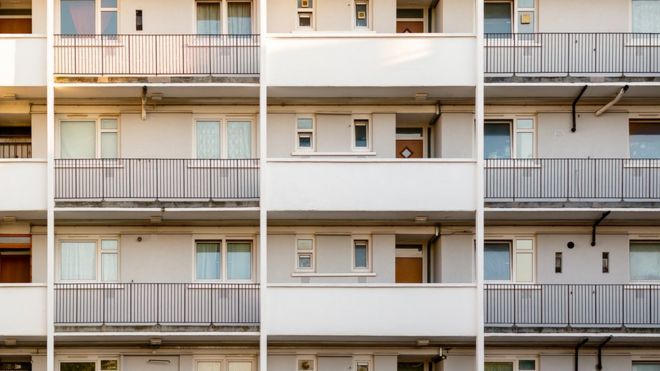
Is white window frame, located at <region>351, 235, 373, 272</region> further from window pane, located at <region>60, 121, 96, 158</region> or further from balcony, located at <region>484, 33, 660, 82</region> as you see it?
window pane, located at <region>60, 121, 96, 158</region>

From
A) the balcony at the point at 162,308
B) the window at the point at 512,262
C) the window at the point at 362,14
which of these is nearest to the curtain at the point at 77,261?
the balcony at the point at 162,308

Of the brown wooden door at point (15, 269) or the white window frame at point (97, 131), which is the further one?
the brown wooden door at point (15, 269)

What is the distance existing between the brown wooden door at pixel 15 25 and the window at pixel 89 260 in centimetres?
525

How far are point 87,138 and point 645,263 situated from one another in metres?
13.5

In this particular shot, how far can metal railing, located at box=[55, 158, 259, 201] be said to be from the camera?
21.8m

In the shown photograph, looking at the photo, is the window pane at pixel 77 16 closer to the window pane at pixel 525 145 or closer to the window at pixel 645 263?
the window pane at pixel 525 145

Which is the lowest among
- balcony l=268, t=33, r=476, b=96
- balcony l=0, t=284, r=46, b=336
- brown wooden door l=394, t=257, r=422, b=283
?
balcony l=0, t=284, r=46, b=336

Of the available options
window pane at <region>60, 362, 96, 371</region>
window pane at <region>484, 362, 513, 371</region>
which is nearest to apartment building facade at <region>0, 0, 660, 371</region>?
window pane at <region>60, 362, 96, 371</region>

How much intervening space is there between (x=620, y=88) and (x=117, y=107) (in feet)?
37.9

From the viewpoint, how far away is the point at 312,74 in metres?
21.8

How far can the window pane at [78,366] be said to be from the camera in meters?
22.8

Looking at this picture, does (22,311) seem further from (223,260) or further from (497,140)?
(497,140)

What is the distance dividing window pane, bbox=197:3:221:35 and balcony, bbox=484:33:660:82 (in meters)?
6.37

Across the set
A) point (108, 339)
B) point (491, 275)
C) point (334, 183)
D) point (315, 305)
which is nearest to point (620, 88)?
point (491, 275)
